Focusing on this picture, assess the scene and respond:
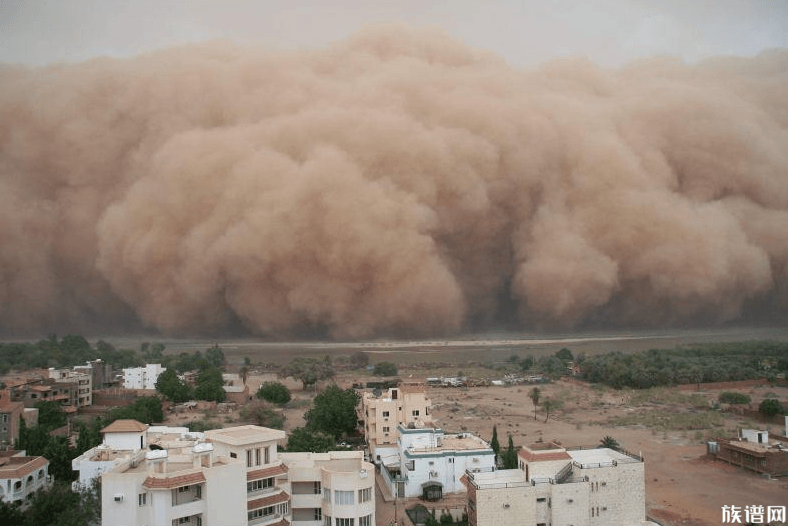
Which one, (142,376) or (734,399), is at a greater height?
(142,376)

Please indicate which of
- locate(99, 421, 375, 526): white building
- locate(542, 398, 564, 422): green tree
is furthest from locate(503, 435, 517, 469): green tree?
locate(542, 398, 564, 422): green tree

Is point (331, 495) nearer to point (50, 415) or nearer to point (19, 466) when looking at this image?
point (19, 466)

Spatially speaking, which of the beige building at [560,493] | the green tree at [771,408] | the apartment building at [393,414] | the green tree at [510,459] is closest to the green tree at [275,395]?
the apartment building at [393,414]

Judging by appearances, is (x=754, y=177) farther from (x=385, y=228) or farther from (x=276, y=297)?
(x=276, y=297)

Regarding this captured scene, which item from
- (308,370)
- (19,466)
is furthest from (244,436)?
(308,370)

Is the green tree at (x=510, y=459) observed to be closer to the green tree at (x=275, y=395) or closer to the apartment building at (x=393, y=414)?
the apartment building at (x=393, y=414)

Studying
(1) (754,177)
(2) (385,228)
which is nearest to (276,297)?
(2) (385,228)
